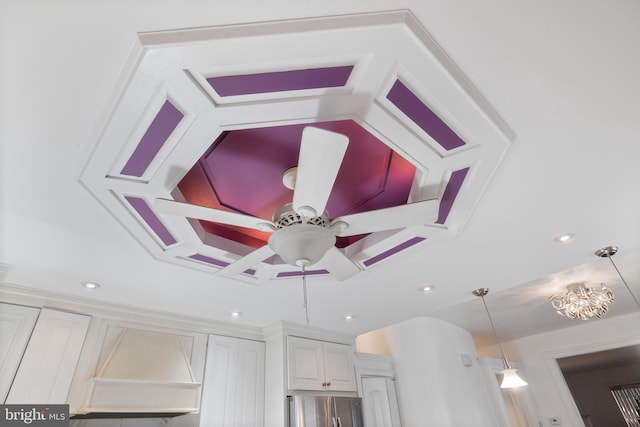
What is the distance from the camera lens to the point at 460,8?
3.52 feet

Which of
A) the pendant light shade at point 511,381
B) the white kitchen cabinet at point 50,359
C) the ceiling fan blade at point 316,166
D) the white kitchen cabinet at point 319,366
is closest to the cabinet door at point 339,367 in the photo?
the white kitchen cabinet at point 319,366

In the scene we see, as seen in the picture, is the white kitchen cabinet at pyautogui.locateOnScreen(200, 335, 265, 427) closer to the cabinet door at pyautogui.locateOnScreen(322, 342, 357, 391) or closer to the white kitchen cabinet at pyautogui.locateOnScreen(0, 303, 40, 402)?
the cabinet door at pyautogui.locateOnScreen(322, 342, 357, 391)

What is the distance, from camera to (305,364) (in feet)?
11.3

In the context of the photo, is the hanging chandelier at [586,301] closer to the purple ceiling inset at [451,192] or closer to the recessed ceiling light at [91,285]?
the purple ceiling inset at [451,192]

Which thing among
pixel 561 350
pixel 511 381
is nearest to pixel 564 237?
pixel 511 381

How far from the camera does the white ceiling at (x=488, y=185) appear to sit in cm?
107

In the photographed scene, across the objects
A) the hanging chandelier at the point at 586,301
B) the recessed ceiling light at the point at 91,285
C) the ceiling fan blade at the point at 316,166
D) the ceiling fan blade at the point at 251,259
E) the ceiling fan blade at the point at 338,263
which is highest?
the recessed ceiling light at the point at 91,285

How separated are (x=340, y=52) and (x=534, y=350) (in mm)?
5573

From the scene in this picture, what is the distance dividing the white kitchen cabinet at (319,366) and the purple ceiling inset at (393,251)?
1.55m

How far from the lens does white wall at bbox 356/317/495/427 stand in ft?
12.0

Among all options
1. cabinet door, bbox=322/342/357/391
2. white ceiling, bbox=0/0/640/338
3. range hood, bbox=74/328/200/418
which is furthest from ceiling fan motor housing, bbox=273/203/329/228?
cabinet door, bbox=322/342/357/391

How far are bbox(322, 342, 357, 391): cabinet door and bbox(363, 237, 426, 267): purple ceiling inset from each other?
67.8 inches

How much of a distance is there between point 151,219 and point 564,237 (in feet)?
8.25

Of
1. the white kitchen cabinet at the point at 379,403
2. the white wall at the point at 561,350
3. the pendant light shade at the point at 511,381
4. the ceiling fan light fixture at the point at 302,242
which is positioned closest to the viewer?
the ceiling fan light fixture at the point at 302,242
